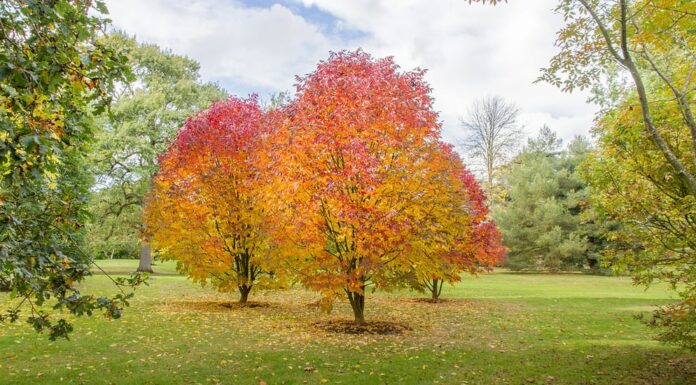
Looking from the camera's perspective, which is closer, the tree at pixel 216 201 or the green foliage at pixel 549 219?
the tree at pixel 216 201

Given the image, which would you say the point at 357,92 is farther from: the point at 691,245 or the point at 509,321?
the point at 509,321

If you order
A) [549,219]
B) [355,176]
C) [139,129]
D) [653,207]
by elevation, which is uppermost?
[139,129]

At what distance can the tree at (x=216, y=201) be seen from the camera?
13.3 metres

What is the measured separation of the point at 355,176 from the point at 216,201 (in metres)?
5.15

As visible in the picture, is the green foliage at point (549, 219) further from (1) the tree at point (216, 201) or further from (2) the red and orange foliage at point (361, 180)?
(2) the red and orange foliage at point (361, 180)

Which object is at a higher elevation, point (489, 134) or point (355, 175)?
point (489, 134)

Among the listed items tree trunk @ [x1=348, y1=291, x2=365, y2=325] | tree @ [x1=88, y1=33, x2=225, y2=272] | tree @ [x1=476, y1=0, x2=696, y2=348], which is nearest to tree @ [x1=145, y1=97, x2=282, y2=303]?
tree trunk @ [x1=348, y1=291, x2=365, y2=325]

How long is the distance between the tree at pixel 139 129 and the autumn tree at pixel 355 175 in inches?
697

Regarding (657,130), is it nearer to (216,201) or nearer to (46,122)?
(46,122)

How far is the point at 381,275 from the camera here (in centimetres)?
1064

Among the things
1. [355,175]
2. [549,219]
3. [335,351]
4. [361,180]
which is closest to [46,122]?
[335,351]

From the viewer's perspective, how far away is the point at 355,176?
10.0m

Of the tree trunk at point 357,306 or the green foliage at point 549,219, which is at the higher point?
the green foliage at point 549,219

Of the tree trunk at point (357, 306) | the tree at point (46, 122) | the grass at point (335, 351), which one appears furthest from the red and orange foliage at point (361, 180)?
the tree at point (46, 122)
